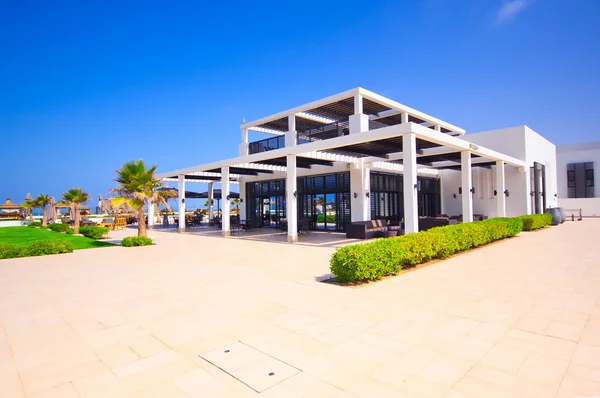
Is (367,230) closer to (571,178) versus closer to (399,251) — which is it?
(399,251)

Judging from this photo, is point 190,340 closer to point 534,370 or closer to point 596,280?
point 534,370

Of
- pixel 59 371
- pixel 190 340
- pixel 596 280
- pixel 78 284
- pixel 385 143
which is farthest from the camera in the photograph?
pixel 385 143

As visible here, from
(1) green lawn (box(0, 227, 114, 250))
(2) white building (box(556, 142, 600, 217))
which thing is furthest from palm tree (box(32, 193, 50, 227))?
(2) white building (box(556, 142, 600, 217))

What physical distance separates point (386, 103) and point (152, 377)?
1825 centimetres

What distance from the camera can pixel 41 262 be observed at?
10.4 metres

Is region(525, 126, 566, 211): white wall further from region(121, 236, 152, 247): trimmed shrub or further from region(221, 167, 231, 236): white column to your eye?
region(121, 236, 152, 247): trimmed shrub

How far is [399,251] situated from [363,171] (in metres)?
10.7

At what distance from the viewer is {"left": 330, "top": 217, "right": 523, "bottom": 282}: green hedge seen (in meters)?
6.48

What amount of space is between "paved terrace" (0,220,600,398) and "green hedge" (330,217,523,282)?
1.15ft

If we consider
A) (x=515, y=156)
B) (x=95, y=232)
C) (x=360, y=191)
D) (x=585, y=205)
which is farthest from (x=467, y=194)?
(x=585, y=205)

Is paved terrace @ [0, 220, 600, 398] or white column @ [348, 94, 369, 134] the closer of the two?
paved terrace @ [0, 220, 600, 398]

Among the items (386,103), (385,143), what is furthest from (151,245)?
(386,103)

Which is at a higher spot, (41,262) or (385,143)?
(385,143)

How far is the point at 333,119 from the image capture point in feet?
75.4
